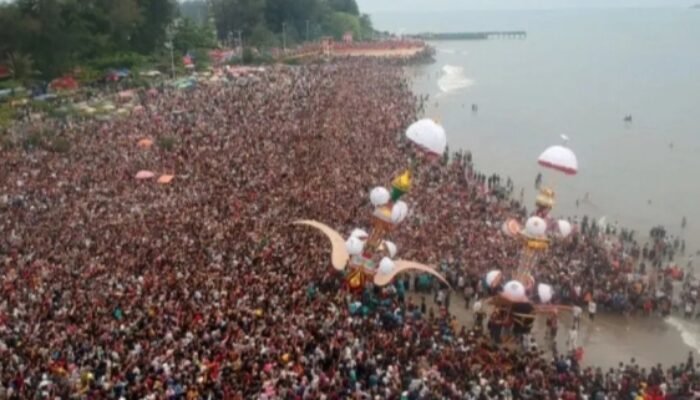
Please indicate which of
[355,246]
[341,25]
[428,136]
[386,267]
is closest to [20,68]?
[355,246]

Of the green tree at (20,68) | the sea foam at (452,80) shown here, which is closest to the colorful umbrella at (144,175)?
the green tree at (20,68)

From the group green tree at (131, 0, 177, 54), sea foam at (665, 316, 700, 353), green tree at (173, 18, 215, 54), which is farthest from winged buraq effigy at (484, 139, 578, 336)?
green tree at (173, 18, 215, 54)

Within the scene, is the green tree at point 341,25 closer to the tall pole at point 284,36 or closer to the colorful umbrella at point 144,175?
the tall pole at point 284,36

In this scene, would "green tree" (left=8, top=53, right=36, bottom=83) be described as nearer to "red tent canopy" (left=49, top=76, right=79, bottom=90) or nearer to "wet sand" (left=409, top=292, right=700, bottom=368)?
"red tent canopy" (left=49, top=76, right=79, bottom=90)

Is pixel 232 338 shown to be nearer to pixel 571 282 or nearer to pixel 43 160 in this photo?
pixel 571 282

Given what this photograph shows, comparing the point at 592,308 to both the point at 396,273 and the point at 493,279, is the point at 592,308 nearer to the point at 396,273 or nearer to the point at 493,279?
the point at 493,279

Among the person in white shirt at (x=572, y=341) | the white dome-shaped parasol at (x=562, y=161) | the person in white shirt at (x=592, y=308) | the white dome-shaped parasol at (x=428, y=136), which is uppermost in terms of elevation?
the white dome-shaped parasol at (x=428, y=136)
